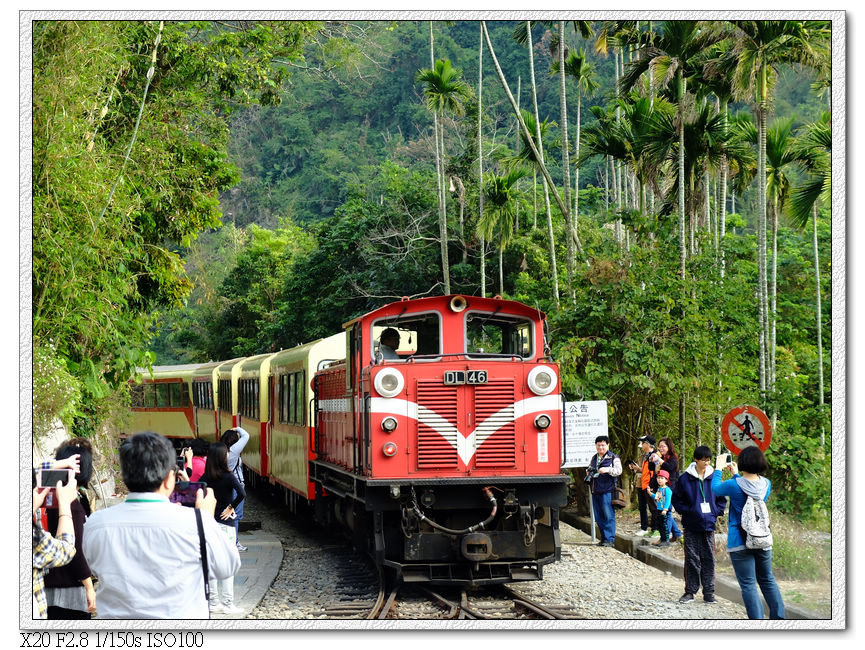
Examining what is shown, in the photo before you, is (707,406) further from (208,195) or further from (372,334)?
(208,195)

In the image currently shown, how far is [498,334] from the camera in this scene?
10.8 metres

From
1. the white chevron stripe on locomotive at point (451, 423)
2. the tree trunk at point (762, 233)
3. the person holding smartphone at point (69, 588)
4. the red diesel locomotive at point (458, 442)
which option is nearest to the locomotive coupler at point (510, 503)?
the red diesel locomotive at point (458, 442)

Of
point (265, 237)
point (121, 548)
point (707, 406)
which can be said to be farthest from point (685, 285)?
point (265, 237)

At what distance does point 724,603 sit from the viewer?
9.81m

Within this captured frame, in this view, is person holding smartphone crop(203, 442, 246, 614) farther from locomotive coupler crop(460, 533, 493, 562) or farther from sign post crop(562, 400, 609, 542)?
sign post crop(562, 400, 609, 542)

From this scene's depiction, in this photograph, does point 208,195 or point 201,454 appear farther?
point 208,195

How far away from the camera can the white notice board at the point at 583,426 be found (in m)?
13.2

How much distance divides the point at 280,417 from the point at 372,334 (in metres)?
7.44

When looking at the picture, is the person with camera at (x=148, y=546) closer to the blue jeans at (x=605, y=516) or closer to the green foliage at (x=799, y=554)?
the green foliage at (x=799, y=554)

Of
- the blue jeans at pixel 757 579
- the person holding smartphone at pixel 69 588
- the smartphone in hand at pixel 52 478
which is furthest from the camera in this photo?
the blue jeans at pixel 757 579

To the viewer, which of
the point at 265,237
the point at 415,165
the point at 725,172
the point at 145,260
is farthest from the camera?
the point at 265,237

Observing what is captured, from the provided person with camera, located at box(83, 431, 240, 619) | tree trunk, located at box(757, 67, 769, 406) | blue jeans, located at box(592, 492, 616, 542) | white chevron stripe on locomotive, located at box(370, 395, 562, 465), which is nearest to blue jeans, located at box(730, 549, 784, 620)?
white chevron stripe on locomotive, located at box(370, 395, 562, 465)

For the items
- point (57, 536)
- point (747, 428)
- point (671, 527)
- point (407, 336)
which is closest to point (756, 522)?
point (747, 428)

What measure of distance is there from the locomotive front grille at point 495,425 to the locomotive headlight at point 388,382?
794 mm
